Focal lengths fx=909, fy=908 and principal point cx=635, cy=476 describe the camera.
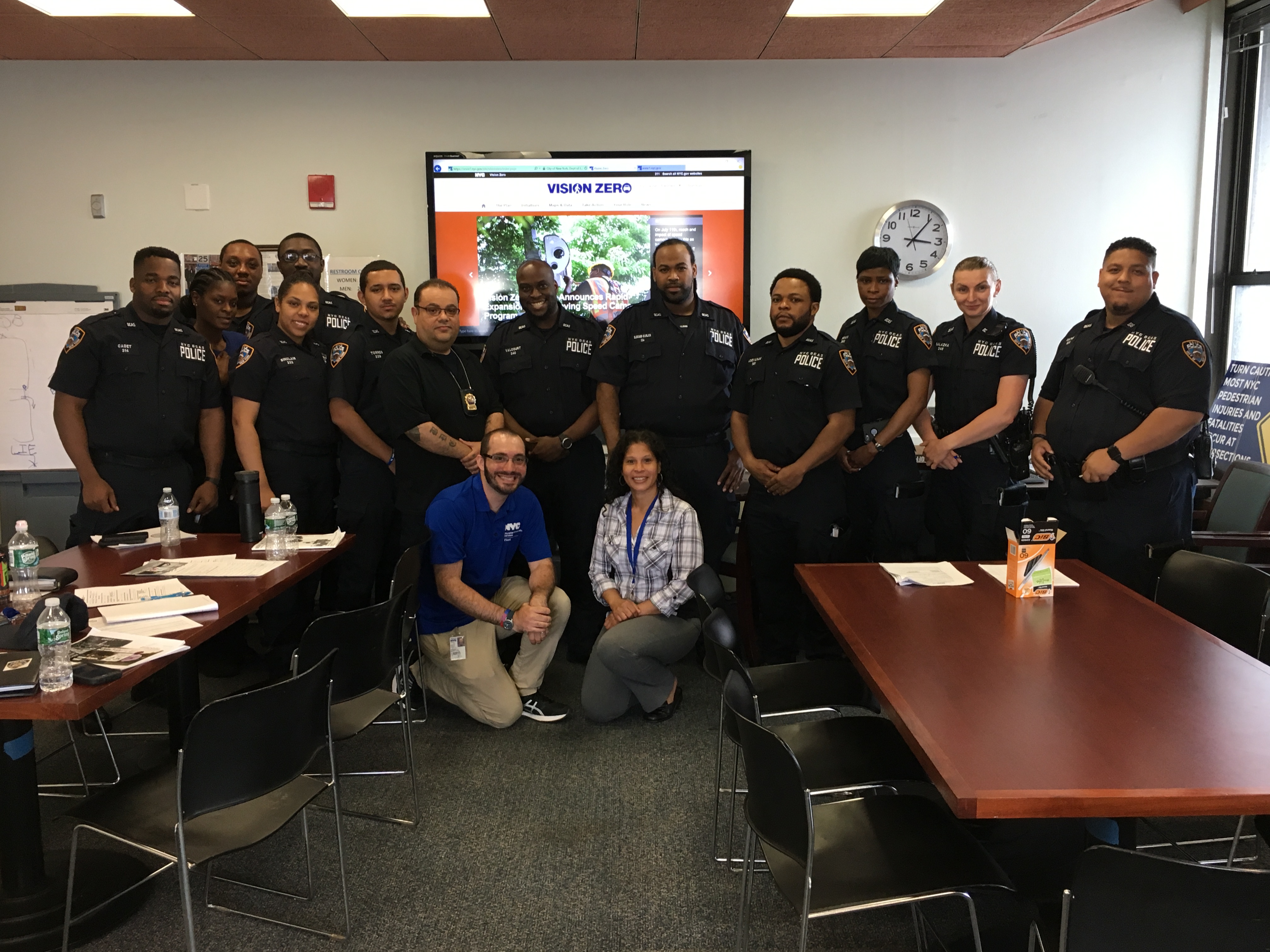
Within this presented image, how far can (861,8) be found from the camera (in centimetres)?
424

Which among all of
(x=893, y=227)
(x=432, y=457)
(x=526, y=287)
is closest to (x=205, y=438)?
(x=432, y=457)

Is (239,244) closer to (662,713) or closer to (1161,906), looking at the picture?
(662,713)

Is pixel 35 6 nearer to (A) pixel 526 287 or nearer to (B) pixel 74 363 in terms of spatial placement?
(B) pixel 74 363

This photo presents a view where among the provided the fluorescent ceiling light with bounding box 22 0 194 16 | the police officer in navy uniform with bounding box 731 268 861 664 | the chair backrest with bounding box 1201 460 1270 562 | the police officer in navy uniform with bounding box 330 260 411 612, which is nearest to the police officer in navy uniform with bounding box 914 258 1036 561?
the police officer in navy uniform with bounding box 731 268 861 664

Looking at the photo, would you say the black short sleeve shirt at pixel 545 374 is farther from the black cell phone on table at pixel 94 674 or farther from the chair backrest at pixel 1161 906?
the chair backrest at pixel 1161 906

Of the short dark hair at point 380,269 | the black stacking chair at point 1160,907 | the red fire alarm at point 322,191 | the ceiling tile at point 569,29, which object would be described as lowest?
the black stacking chair at point 1160,907

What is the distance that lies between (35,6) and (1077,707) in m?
4.97

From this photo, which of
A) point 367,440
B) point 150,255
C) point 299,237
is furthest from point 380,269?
point 299,237

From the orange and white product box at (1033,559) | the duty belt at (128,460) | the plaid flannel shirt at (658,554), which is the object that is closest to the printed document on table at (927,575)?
the orange and white product box at (1033,559)

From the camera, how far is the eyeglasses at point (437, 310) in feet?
12.0

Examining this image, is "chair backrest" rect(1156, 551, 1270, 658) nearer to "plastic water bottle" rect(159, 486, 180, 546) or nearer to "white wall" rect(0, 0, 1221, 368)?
"white wall" rect(0, 0, 1221, 368)

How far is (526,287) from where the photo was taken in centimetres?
404

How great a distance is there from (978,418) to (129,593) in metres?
3.17

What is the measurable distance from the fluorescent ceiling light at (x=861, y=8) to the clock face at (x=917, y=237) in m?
1.13
